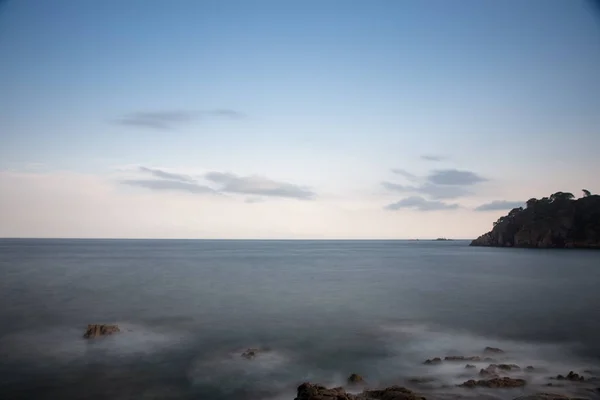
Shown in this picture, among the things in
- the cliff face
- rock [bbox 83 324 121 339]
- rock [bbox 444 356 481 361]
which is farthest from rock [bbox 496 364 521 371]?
the cliff face

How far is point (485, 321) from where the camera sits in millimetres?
25984

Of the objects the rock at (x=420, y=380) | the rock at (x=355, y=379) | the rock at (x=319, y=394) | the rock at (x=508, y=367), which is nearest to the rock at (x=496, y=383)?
the rock at (x=420, y=380)

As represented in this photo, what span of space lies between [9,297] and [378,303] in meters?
32.7

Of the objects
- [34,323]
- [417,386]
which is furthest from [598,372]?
[34,323]

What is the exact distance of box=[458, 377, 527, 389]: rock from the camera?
1319 cm

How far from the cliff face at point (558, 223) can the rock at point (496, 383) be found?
418ft

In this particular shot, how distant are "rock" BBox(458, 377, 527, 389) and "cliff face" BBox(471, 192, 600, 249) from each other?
12731 centimetres

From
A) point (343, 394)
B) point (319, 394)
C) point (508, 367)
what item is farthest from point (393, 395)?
point (508, 367)

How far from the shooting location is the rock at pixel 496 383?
13188 millimetres

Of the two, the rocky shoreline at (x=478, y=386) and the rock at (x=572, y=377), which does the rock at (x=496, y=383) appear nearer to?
the rocky shoreline at (x=478, y=386)

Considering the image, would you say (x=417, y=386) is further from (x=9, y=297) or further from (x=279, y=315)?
(x=9, y=297)

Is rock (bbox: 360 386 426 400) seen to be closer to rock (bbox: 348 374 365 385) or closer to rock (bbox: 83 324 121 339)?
rock (bbox: 348 374 365 385)

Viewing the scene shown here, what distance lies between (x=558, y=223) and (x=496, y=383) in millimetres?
130516

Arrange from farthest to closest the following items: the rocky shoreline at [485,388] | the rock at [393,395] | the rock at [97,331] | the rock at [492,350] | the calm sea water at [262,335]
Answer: the rock at [97,331] < the rock at [492,350] < the calm sea water at [262,335] < the rocky shoreline at [485,388] < the rock at [393,395]
